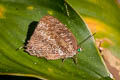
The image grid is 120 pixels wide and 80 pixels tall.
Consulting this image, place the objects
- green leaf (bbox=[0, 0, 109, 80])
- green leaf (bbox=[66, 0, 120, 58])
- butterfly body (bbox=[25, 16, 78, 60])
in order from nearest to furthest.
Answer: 1. green leaf (bbox=[0, 0, 109, 80])
2. butterfly body (bbox=[25, 16, 78, 60])
3. green leaf (bbox=[66, 0, 120, 58])

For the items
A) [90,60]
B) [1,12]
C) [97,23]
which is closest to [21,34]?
[1,12]

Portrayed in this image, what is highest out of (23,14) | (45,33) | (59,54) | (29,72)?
(23,14)

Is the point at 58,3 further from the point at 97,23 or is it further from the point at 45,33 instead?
the point at 97,23

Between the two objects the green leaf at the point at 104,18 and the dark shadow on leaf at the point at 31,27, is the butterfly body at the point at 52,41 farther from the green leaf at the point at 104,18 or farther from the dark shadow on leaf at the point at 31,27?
the green leaf at the point at 104,18

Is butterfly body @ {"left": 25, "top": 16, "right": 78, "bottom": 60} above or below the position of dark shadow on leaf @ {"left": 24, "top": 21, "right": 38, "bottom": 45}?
below

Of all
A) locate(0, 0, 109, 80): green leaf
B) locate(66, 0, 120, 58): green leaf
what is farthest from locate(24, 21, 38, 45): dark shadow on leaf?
locate(66, 0, 120, 58): green leaf

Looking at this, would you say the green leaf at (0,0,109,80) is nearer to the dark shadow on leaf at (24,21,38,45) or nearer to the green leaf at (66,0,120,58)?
the dark shadow on leaf at (24,21,38,45)

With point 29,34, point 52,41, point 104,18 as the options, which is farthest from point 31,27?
point 104,18

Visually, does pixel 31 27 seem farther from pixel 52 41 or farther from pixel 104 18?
pixel 104 18
